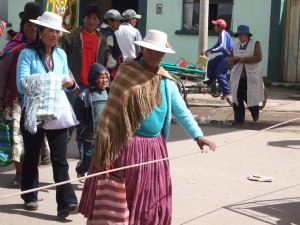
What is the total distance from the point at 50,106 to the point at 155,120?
52.2 inches

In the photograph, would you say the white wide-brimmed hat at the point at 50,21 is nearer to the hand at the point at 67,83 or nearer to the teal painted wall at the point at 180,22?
the hand at the point at 67,83

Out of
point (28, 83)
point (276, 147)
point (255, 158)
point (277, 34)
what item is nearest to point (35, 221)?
point (28, 83)

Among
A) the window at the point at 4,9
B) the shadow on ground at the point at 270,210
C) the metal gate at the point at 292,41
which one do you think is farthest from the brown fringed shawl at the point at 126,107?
the window at the point at 4,9

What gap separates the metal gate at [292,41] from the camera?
20.1 m

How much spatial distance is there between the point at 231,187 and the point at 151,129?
9.65ft

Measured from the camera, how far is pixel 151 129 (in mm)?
5508

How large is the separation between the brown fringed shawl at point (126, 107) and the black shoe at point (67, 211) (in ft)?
4.17

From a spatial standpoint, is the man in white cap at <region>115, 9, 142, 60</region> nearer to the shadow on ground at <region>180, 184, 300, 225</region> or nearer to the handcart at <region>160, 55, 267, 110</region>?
the handcart at <region>160, 55, 267, 110</region>

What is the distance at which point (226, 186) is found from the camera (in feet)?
27.2

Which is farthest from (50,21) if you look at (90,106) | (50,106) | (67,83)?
(90,106)

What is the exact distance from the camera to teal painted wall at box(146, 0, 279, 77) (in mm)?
20266

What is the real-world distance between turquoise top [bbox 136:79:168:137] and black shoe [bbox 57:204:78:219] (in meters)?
1.45

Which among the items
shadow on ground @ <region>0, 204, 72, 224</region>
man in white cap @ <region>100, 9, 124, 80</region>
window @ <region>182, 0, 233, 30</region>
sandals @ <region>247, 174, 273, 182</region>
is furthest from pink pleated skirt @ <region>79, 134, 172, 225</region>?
window @ <region>182, 0, 233, 30</region>

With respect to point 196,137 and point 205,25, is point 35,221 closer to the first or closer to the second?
point 196,137
